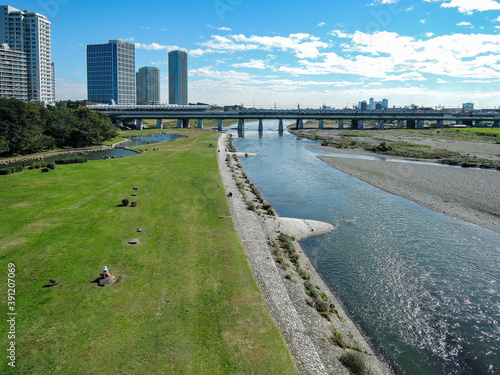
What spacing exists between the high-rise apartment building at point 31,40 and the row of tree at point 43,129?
360 ft

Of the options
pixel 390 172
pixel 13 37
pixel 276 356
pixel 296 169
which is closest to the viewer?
pixel 276 356

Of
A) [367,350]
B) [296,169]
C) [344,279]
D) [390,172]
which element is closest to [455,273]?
[344,279]

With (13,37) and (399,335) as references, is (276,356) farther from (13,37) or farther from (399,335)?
(13,37)

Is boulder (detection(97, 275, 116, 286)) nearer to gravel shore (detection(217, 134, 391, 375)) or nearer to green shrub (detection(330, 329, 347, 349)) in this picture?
gravel shore (detection(217, 134, 391, 375))

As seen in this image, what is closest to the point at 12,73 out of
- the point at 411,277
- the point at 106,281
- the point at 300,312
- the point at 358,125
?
the point at 358,125

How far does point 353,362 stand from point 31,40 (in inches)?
9159

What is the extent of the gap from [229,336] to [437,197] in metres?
42.6

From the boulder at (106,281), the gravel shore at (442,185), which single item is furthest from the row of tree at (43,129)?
the gravel shore at (442,185)

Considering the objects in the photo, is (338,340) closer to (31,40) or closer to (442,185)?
(442,185)

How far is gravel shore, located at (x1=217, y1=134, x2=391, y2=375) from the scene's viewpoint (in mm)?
16328

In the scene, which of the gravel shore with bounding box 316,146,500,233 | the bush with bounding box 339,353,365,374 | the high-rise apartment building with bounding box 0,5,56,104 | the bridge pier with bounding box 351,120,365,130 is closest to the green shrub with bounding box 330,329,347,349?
the bush with bounding box 339,353,365,374

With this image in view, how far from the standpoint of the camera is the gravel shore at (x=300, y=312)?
16328 millimetres

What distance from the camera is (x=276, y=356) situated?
1554cm

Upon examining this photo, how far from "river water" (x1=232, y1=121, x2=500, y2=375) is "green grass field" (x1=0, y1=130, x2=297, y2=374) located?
7.57m
